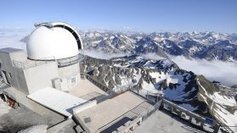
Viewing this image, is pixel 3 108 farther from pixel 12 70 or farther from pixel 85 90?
pixel 85 90

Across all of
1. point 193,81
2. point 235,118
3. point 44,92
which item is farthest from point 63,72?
point 193,81

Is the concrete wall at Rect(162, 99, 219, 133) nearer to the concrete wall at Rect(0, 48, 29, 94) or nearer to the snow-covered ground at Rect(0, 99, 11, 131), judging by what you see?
the concrete wall at Rect(0, 48, 29, 94)

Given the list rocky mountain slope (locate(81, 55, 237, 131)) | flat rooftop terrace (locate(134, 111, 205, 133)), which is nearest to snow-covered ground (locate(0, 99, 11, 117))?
flat rooftop terrace (locate(134, 111, 205, 133))

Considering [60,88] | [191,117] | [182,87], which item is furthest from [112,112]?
[182,87]

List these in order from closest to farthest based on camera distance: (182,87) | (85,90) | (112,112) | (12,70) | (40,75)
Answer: (112,112) < (40,75) < (12,70) < (85,90) < (182,87)

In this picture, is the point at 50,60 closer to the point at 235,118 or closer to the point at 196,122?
the point at 196,122

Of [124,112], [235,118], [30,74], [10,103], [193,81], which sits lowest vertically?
[235,118]

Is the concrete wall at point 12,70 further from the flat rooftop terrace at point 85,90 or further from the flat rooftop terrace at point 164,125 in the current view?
the flat rooftop terrace at point 164,125
